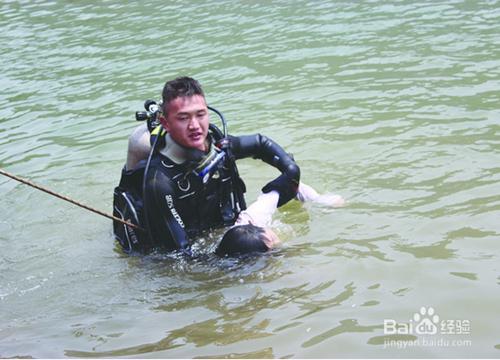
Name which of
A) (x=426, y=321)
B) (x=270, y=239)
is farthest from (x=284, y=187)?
(x=426, y=321)

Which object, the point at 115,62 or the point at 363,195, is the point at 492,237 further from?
the point at 115,62

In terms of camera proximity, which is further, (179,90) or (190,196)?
(190,196)

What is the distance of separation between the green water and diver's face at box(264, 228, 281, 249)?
69 millimetres

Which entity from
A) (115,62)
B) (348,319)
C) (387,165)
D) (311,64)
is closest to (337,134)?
(387,165)

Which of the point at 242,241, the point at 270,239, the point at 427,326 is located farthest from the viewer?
the point at 270,239

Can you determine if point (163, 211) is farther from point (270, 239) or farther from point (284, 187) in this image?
point (284, 187)

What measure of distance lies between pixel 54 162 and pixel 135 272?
3045mm

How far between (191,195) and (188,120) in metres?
0.54

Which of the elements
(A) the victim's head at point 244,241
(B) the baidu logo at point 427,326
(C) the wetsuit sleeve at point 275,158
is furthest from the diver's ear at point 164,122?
(B) the baidu logo at point 427,326

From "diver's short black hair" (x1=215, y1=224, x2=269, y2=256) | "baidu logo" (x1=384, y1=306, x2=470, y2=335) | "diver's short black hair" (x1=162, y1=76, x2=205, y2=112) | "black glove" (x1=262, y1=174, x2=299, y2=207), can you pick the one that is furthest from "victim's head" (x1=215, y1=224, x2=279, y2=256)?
"baidu logo" (x1=384, y1=306, x2=470, y2=335)

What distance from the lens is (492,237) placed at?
4.70m

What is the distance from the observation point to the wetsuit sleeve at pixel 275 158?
17.5ft

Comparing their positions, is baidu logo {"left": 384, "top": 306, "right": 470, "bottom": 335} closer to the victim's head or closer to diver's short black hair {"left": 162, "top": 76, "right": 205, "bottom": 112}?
the victim's head

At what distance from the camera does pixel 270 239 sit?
16.3 feet
